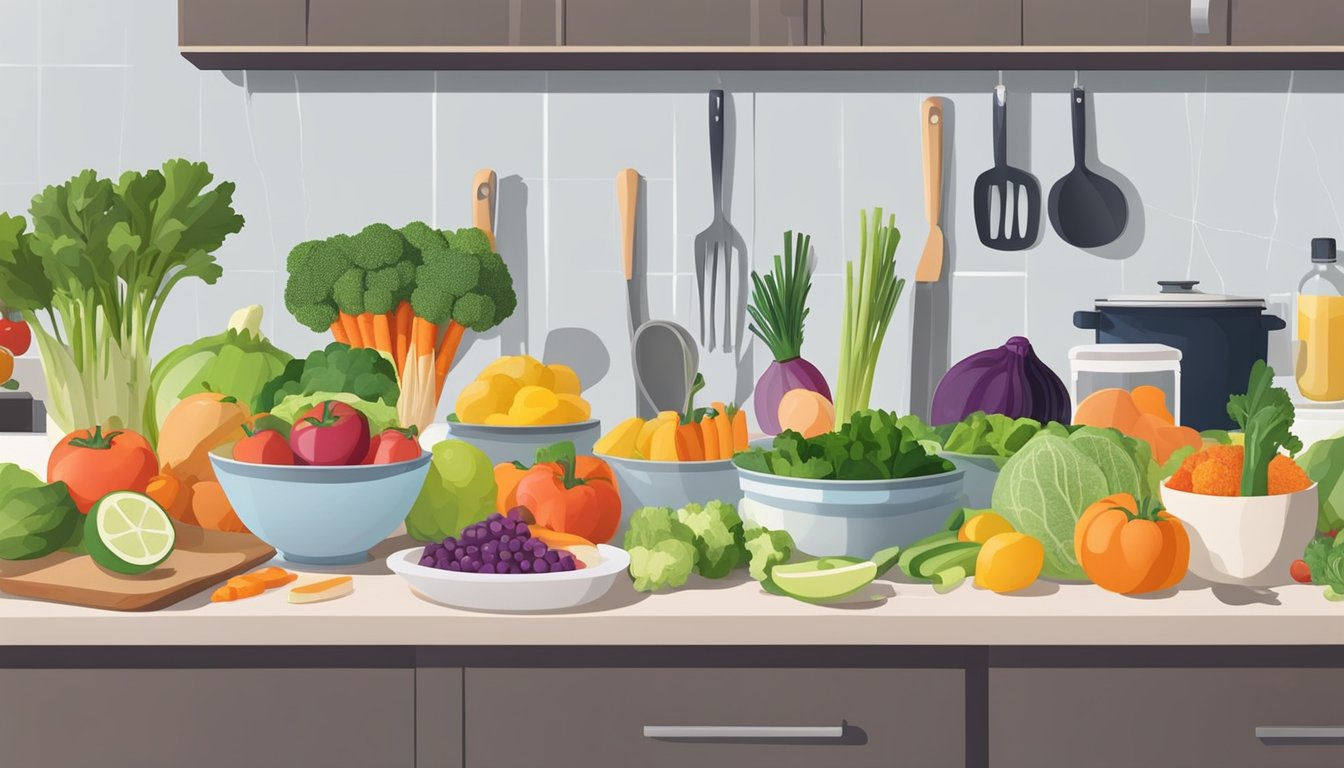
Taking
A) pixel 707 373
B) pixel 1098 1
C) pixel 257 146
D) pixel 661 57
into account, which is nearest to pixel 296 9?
pixel 257 146

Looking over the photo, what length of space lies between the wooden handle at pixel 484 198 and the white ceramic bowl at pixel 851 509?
1.25 m

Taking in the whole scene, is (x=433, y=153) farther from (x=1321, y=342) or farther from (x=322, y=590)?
(x=1321, y=342)

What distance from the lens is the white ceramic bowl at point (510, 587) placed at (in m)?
1.06

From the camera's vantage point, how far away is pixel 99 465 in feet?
4.12

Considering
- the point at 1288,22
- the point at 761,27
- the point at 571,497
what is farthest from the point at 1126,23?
the point at 571,497

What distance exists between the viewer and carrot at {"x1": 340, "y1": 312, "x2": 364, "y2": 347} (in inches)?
83.0

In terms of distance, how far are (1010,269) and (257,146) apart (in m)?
1.49

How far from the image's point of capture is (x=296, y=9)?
6.82 ft

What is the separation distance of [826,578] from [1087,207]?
150cm

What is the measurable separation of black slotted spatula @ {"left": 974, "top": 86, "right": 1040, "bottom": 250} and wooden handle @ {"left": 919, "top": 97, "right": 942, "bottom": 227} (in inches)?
3.5
